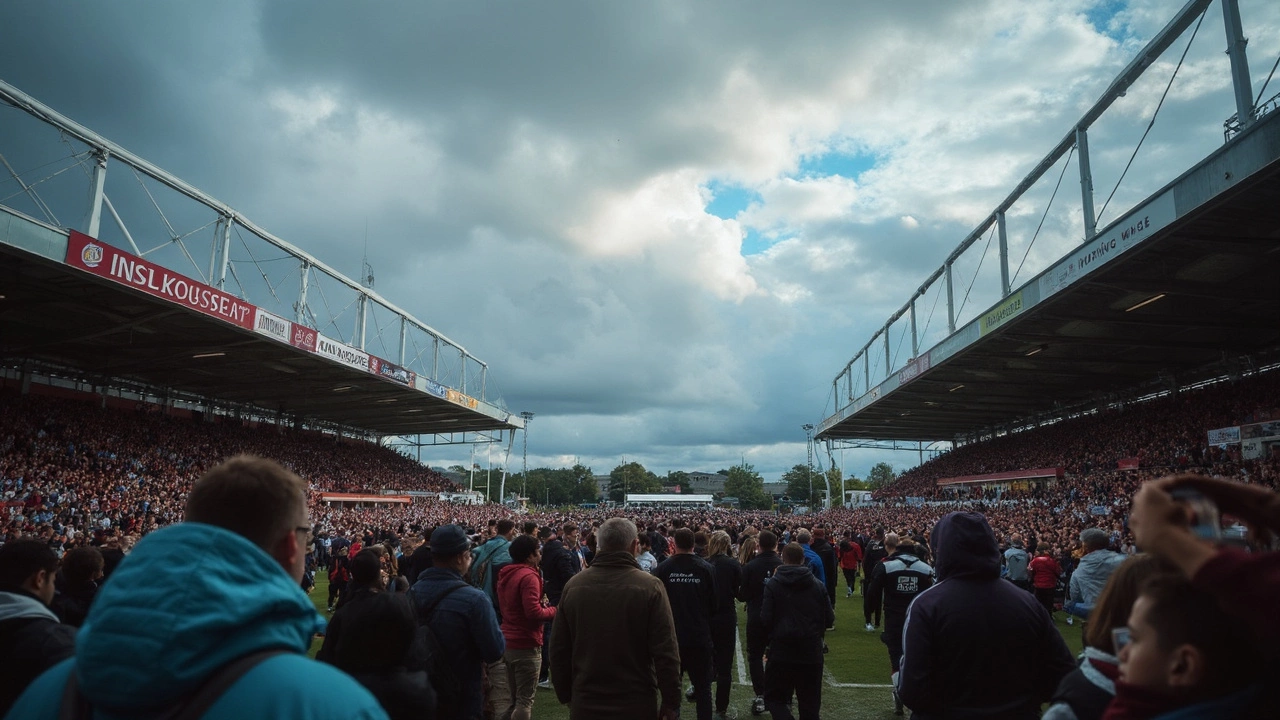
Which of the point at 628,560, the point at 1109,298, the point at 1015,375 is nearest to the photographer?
the point at 628,560

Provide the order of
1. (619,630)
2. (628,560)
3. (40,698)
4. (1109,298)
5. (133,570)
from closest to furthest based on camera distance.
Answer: (133,570) < (40,698) < (619,630) < (628,560) < (1109,298)

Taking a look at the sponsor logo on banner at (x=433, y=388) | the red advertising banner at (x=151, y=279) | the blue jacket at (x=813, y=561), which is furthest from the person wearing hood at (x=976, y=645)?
the sponsor logo on banner at (x=433, y=388)

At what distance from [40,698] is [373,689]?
141 centimetres

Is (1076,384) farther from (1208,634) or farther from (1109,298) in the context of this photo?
(1208,634)

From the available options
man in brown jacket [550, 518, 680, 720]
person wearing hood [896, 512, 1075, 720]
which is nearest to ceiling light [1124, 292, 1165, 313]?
person wearing hood [896, 512, 1075, 720]

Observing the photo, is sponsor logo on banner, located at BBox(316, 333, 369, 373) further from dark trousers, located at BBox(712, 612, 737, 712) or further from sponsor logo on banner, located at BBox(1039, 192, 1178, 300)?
sponsor logo on banner, located at BBox(1039, 192, 1178, 300)

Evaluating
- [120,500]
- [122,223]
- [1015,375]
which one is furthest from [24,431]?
[1015,375]

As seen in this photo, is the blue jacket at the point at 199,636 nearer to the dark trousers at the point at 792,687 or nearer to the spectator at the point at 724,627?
the dark trousers at the point at 792,687

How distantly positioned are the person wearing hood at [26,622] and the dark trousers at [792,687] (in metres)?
4.65

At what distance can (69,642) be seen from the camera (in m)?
2.82

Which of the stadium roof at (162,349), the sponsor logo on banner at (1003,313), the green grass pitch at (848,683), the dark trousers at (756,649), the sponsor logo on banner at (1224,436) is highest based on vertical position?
the sponsor logo on banner at (1003,313)

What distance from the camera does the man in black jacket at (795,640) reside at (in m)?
5.73

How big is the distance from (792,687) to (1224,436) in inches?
903

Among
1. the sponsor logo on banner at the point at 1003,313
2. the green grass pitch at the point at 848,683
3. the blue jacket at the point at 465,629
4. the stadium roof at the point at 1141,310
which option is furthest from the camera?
the sponsor logo on banner at the point at 1003,313
